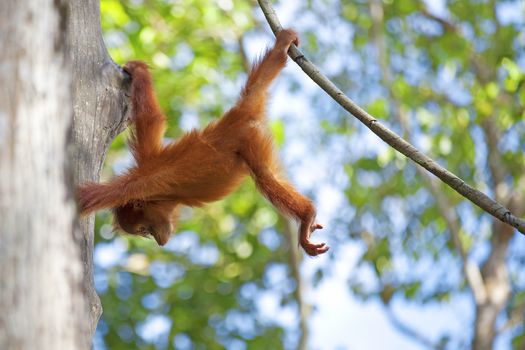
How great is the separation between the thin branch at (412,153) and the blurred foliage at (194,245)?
→ 16.6 ft

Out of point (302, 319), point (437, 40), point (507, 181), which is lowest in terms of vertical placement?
point (302, 319)

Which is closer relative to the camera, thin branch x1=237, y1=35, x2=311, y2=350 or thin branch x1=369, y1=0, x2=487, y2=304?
thin branch x1=237, y1=35, x2=311, y2=350

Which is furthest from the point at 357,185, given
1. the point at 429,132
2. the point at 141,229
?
the point at 141,229

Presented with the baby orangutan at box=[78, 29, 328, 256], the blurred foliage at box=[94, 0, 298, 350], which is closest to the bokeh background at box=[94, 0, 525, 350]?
the blurred foliage at box=[94, 0, 298, 350]

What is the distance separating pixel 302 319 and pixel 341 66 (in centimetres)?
349

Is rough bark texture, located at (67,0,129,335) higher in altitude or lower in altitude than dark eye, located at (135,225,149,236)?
higher

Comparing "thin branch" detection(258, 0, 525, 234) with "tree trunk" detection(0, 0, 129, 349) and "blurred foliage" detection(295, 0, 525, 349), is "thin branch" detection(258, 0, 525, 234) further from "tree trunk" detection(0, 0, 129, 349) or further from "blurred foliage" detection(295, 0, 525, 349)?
"blurred foliage" detection(295, 0, 525, 349)

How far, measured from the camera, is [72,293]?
220 centimetres

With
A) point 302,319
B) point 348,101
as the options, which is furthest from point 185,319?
point 348,101

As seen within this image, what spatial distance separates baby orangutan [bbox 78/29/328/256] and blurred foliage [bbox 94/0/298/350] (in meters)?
3.62

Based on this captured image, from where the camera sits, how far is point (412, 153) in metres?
3.70

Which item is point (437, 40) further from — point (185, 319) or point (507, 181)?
point (185, 319)

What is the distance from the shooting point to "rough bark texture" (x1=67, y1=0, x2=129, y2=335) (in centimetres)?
383

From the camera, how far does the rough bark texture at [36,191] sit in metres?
2.10
